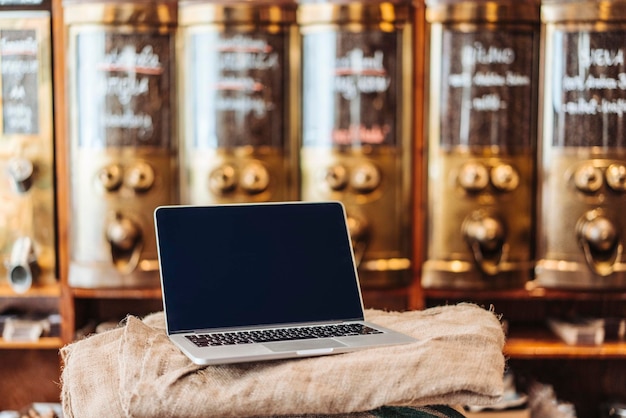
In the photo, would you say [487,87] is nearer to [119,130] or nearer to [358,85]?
[358,85]

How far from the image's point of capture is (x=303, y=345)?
38.5 inches

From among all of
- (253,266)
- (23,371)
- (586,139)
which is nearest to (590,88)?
(586,139)

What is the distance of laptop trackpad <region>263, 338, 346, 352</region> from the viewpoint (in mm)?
958

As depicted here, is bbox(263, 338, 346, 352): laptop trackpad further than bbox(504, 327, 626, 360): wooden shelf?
No

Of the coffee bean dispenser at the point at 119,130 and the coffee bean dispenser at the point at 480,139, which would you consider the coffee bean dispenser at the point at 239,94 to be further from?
the coffee bean dispenser at the point at 480,139

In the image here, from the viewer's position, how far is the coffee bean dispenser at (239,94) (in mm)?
2350

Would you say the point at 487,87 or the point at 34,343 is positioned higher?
the point at 487,87

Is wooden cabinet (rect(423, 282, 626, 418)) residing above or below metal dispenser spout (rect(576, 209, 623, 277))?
below

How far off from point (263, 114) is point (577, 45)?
0.91 meters

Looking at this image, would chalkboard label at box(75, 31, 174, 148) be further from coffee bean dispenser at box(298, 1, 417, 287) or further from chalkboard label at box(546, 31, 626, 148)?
chalkboard label at box(546, 31, 626, 148)

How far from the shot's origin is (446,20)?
7.65 ft

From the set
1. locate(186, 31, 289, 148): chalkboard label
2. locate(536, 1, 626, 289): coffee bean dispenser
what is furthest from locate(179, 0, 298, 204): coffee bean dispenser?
locate(536, 1, 626, 289): coffee bean dispenser

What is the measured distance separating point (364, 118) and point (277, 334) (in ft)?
4.51

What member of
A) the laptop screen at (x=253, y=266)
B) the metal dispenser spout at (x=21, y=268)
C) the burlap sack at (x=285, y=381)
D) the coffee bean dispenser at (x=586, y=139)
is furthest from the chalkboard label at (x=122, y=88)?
the burlap sack at (x=285, y=381)
